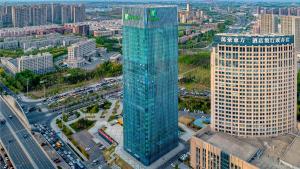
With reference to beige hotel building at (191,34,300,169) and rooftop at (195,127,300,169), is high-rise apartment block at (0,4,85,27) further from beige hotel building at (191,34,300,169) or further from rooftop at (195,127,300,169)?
rooftop at (195,127,300,169)

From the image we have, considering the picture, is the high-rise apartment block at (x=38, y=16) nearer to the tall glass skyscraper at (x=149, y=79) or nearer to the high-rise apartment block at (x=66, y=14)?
the high-rise apartment block at (x=66, y=14)

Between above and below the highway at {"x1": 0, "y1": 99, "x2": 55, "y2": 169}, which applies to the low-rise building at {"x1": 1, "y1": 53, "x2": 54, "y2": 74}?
above

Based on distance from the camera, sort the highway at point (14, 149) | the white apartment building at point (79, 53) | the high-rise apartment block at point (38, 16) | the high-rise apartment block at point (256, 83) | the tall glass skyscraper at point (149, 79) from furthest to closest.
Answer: the high-rise apartment block at point (38, 16) < the white apartment building at point (79, 53) < the highway at point (14, 149) < the tall glass skyscraper at point (149, 79) < the high-rise apartment block at point (256, 83)

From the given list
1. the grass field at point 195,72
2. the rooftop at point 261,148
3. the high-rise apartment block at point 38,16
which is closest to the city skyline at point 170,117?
the rooftop at point 261,148

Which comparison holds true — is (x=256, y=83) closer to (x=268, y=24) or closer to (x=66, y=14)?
(x=268, y=24)

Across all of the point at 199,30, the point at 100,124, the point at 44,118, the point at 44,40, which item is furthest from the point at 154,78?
the point at 199,30

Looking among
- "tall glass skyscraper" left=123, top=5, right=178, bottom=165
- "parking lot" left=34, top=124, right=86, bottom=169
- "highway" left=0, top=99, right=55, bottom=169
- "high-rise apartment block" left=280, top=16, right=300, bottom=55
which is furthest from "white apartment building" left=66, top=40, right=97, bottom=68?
"high-rise apartment block" left=280, top=16, right=300, bottom=55
